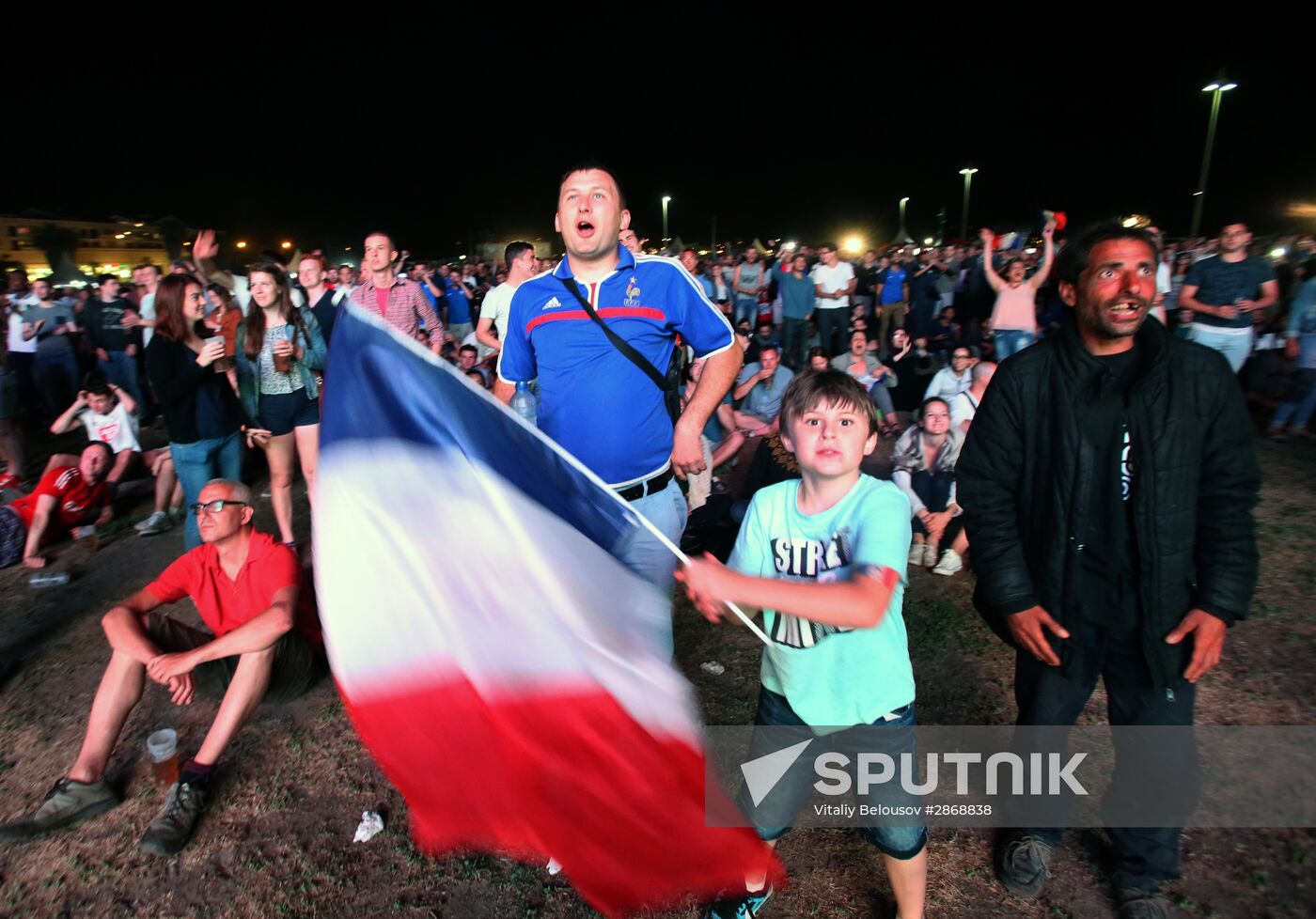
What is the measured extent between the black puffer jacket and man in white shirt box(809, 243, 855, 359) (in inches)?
403

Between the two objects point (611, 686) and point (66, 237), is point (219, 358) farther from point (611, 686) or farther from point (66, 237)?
point (66, 237)

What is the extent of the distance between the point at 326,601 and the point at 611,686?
0.85 meters

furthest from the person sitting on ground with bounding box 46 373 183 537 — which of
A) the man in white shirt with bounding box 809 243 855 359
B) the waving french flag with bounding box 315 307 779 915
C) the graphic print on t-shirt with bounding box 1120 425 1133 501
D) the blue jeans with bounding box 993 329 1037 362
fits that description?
the man in white shirt with bounding box 809 243 855 359

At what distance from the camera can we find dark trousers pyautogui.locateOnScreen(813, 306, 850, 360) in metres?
12.9

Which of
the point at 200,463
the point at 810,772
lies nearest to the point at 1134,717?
the point at 810,772

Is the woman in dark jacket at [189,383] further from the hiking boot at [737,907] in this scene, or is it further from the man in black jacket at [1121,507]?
the man in black jacket at [1121,507]

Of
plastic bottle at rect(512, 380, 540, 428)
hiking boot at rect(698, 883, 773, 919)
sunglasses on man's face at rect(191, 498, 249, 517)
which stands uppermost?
plastic bottle at rect(512, 380, 540, 428)

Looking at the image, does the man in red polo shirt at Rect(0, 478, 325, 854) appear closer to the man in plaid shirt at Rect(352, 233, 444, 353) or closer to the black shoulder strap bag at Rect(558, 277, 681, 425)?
the black shoulder strap bag at Rect(558, 277, 681, 425)

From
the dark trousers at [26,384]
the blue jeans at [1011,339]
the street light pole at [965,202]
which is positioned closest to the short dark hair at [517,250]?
the blue jeans at [1011,339]

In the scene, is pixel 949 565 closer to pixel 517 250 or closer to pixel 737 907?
pixel 737 907

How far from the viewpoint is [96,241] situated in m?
88.9

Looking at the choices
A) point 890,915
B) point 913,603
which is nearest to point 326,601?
point 890,915

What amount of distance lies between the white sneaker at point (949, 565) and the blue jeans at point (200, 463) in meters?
4.96

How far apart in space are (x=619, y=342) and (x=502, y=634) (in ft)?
3.95
